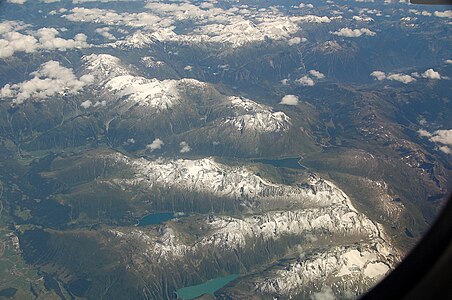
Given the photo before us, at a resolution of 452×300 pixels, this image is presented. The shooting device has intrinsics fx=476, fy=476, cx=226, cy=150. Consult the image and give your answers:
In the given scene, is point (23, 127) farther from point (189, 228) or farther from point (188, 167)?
point (189, 228)

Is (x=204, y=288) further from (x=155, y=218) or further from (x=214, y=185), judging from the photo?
(x=214, y=185)

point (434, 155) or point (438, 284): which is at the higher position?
point (438, 284)

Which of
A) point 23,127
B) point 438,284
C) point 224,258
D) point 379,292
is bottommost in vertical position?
point 23,127

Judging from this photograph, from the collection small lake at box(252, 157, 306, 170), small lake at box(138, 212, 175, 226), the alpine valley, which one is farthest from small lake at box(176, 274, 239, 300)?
small lake at box(252, 157, 306, 170)

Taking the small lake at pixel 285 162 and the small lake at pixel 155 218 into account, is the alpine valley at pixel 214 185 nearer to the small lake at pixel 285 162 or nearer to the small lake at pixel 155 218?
the small lake at pixel 155 218

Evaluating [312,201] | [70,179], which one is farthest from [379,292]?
[70,179]

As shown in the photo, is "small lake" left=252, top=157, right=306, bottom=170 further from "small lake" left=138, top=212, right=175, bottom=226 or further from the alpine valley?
"small lake" left=138, top=212, right=175, bottom=226
